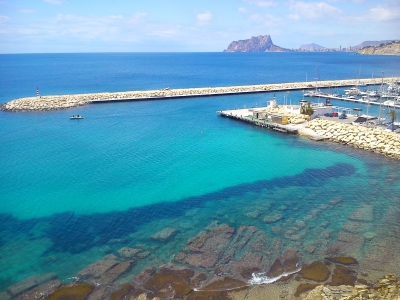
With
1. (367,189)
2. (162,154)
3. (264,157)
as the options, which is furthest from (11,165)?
(367,189)

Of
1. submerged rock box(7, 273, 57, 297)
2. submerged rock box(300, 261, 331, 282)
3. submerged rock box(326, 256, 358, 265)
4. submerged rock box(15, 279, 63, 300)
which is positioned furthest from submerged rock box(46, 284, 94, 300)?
submerged rock box(326, 256, 358, 265)

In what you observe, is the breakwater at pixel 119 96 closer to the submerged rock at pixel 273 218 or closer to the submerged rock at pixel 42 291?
the submerged rock at pixel 42 291

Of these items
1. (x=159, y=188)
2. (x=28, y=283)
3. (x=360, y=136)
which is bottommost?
(x=28, y=283)

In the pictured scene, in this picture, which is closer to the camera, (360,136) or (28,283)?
(28,283)

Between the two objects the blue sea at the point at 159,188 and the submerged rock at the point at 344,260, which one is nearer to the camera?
the submerged rock at the point at 344,260

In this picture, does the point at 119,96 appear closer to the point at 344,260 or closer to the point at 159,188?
the point at 159,188

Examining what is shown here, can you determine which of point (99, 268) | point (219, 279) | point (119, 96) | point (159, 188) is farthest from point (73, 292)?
point (119, 96)

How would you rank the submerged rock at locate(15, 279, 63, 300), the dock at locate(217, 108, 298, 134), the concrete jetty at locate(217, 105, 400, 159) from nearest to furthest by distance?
the submerged rock at locate(15, 279, 63, 300)
the concrete jetty at locate(217, 105, 400, 159)
the dock at locate(217, 108, 298, 134)

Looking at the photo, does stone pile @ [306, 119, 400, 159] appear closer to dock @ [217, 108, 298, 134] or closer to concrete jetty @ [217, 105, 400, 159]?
concrete jetty @ [217, 105, 400, 159]

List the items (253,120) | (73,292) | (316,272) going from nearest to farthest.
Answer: (73,292)
(316,272)
(253,120)

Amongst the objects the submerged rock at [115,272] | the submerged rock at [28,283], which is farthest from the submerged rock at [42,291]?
the submerged rock at [115,272]
